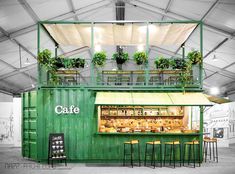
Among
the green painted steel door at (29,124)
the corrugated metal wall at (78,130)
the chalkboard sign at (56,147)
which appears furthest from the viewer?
the green painted steel door at (29,124)

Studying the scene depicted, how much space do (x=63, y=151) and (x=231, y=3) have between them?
8.58 meters

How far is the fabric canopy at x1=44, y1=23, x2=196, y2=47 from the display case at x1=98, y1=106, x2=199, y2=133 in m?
3.39

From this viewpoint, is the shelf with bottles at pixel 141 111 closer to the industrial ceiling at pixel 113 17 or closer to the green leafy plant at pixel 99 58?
the green leafy plant at pixel 99 58

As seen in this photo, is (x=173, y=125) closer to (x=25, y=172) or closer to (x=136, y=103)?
(x=136, y=103)

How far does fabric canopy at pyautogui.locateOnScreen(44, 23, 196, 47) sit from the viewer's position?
13164mm

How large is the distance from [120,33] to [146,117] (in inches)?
175

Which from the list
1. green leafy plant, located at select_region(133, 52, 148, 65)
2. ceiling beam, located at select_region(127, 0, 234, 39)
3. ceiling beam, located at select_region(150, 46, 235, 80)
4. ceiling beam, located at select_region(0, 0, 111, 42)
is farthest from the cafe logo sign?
ceiling beam, located at select_region(150, 46, 235, 80)

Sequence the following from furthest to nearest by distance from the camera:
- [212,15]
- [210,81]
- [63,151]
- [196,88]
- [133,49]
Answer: [210,81] < [133,49] < [212,15] < [196,88] < [63,151]

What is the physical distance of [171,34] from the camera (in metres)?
14.4

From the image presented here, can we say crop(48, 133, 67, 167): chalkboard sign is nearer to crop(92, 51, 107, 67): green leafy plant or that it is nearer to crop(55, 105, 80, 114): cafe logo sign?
crop(55, 105, 80, 114): cafe logo sign

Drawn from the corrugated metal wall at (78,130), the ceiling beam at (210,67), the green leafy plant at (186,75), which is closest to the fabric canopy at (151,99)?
the green leafy plant at (186,75)

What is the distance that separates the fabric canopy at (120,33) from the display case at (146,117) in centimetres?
339

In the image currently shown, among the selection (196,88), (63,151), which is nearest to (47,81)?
(63,151)

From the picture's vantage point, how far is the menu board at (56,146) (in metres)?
11.1
